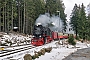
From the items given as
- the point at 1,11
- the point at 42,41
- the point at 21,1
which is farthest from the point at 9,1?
the point at 42,41

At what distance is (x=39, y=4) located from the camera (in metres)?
73.7

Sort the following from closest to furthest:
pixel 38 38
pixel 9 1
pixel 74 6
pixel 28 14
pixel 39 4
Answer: pixel 38 38, pixel 9 1, pixel 28 14, pixel 39 4, pixel 74 6

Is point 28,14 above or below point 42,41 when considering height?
above

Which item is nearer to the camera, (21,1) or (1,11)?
(1,11)

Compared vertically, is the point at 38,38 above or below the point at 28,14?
below

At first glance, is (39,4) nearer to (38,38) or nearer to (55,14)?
(55,14)

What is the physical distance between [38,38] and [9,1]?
2993 centimetres

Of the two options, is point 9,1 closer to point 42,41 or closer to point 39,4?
point 39,4

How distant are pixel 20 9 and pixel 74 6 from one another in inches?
1039

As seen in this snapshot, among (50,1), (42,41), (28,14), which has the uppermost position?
(50,1)

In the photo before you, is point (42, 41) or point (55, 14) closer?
point (42, 41)

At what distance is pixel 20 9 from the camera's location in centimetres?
7081

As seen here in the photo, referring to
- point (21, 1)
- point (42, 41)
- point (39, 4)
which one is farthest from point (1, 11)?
point (42, 41)

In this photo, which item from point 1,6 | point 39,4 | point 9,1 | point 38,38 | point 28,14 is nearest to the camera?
point 38,38
